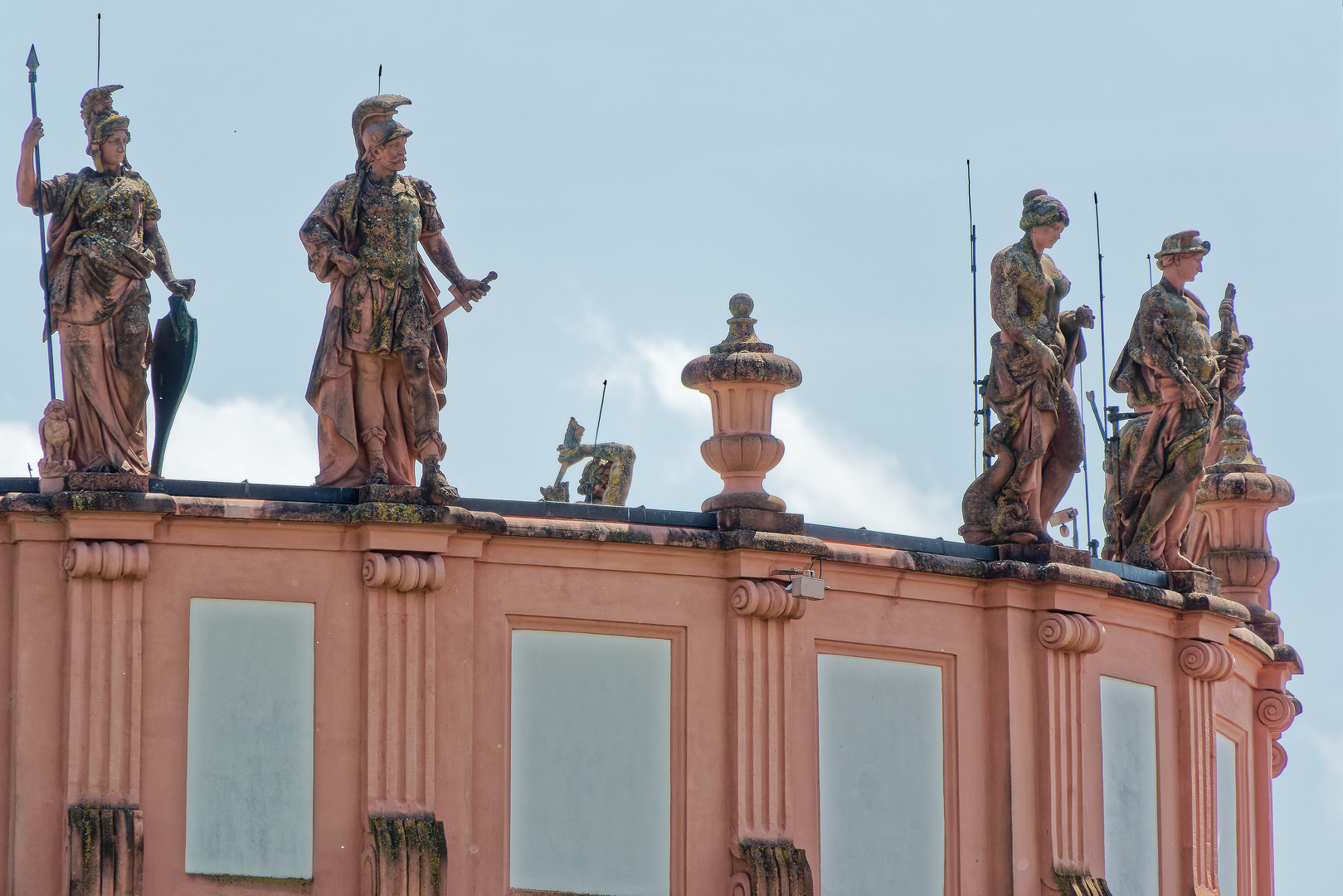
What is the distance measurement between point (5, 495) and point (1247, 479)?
44.9ft

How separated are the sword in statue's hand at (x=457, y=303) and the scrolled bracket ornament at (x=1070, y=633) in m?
5.69

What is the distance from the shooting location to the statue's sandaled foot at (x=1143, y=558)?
2702 centimetres

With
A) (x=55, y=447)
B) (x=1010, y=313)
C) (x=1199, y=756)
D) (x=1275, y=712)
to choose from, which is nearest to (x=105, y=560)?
(x=55, y=447)

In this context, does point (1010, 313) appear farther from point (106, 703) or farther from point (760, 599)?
point (106, 703)

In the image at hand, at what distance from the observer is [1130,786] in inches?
1030

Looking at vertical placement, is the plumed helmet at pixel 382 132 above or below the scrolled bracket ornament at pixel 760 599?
above

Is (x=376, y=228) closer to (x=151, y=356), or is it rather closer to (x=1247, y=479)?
(x=151, y=356)

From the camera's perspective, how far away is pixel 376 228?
2356 centimetres

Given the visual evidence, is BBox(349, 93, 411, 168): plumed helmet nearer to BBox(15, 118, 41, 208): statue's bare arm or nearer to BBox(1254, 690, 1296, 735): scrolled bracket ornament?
BBox(15, 118, 41, 208): statue's bare arm

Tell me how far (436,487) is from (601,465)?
8154mm

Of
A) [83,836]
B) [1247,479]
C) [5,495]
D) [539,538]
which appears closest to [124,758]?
[83,836]

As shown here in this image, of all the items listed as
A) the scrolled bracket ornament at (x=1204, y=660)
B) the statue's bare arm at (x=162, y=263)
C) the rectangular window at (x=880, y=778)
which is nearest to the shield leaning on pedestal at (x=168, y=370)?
the statue's bare arm at (x=162, y=263)

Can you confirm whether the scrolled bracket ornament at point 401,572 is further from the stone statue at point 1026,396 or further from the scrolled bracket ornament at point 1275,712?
the scrolled bracket ornament at point 1275,712

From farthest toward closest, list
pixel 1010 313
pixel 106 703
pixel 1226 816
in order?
pixel 1226 816
pixel 1010 313
pixel 106 703
